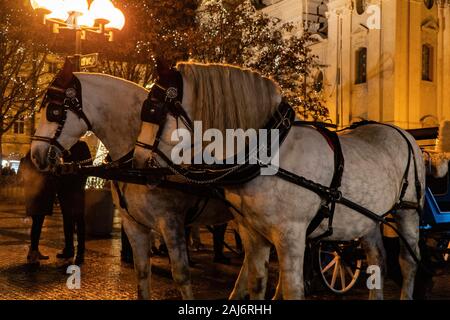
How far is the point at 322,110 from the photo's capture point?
2273 centimetres

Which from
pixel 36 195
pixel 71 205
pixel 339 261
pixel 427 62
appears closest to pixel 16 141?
pixel 427 62

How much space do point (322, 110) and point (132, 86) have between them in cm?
1786

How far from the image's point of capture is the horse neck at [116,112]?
17.8 ft

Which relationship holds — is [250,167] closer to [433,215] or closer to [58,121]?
[58,121]

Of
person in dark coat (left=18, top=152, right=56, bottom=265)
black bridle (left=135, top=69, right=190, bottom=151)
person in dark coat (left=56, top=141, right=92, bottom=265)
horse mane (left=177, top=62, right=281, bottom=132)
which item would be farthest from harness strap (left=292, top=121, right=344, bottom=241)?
person in dark coat (left=18, top=152, right=56, bottom=265)

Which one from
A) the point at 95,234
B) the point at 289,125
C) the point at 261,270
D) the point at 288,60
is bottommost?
the point at 95,234

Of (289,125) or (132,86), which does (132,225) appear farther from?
(289,125)

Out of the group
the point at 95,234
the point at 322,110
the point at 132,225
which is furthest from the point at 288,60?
the point at 132,225

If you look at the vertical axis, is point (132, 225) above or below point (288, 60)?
below

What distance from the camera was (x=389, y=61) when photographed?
31562 mm

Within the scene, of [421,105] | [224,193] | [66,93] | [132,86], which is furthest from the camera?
[421,105]

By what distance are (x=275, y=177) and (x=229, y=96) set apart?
2.38 feet
